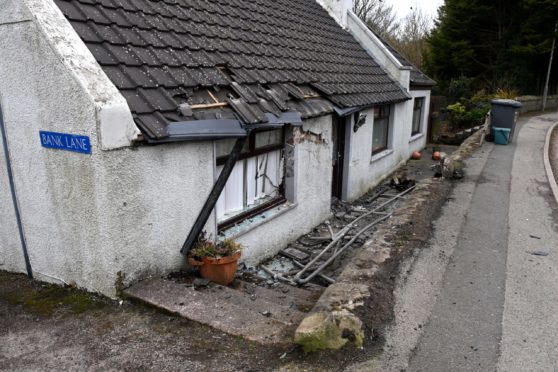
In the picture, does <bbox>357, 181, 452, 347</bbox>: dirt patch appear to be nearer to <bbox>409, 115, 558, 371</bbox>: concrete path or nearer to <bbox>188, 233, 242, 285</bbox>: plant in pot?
<bbox>409, 115, 558, 371</bbox>: concrete path

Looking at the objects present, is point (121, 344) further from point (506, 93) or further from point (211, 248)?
point (506, 93)

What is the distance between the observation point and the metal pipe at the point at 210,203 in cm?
550

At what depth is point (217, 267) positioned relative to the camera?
546 centimetres

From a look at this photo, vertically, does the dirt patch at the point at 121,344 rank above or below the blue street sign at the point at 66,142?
below

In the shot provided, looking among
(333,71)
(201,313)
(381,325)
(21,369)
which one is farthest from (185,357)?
(333,71)

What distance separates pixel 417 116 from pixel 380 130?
4976 mm

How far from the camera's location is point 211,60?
259 inches

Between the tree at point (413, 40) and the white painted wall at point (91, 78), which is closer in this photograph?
the white painted wall at point (91, 78)

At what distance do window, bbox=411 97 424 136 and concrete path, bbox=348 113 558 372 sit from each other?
859 centimetres

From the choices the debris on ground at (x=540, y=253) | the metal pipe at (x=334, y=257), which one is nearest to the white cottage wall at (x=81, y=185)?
the metal pipe at (x=334, y=257)

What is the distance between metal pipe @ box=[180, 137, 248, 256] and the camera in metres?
5.50

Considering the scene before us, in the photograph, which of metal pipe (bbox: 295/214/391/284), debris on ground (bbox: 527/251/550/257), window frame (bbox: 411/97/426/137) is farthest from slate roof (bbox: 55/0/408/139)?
window frame (bbox: 411/97/426/137)

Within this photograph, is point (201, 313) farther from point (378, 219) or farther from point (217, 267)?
point (378, 219)

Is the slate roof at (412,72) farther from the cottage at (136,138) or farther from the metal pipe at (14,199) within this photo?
the metal pipe at (14,199)
